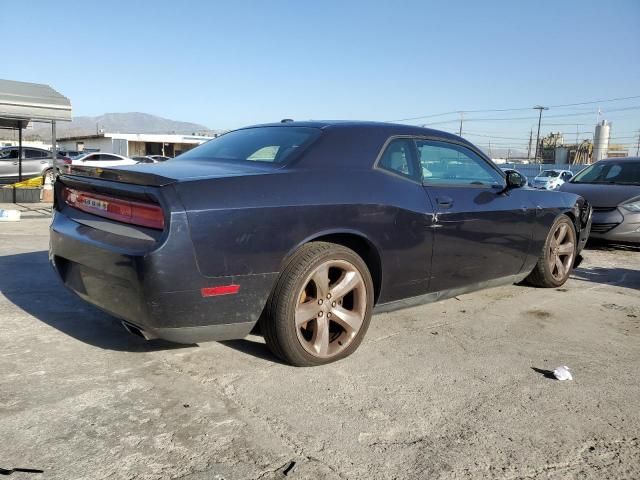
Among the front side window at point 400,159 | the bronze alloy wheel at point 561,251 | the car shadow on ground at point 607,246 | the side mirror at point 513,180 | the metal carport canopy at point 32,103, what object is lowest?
the car shadow on ground at point 607,246

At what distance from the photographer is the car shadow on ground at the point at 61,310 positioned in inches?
136

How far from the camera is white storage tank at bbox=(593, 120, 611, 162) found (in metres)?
56.0

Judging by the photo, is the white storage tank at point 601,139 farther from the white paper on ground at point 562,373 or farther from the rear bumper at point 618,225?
the white paper on ground at point 562,373

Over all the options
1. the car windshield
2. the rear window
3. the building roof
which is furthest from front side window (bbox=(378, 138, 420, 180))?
the building roof

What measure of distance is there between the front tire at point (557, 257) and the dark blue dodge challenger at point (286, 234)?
3.18ft

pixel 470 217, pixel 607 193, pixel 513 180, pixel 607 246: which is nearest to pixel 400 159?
pixel 470 217

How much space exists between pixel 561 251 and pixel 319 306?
3.26m

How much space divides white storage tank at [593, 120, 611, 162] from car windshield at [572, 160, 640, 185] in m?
53.0

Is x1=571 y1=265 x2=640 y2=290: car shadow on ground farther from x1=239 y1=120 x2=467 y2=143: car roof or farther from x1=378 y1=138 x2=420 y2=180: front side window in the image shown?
x1=378 y1=138 x2=420 y2=180: front side window

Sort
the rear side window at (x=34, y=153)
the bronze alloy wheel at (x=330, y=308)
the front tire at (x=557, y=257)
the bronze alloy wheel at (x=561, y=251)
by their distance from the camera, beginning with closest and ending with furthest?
the bronze alloy wheel at (x=330, y=308) → the front tire at (x=557, y=257) → the bronze alloy wheel at (x=561, y=251) → the rear side window at (x=34, y=153)

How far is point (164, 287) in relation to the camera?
261 centimetres

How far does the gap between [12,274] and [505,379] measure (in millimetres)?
4489

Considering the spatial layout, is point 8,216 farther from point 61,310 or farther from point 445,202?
point 445,202

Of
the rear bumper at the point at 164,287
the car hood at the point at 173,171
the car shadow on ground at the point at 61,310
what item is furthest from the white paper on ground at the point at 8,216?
the rear bumper at the point at 164,287
